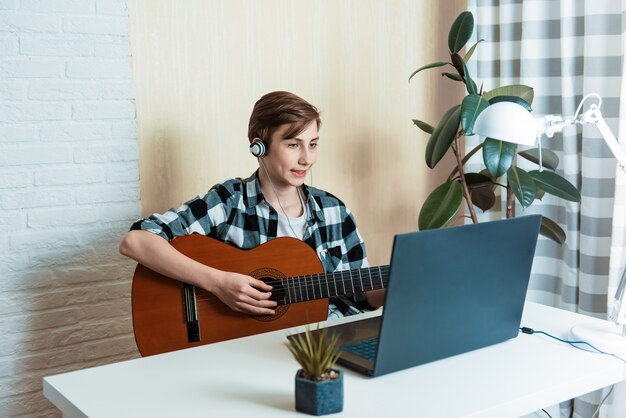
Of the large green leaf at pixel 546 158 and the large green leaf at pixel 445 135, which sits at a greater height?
the large green leaf at pixel 445 135

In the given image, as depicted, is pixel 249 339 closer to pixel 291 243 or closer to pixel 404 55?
pixel 291 243

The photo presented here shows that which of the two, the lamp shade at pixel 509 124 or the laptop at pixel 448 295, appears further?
the lamp shade at pixel 509 124

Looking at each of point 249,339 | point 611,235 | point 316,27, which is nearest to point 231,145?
point 316,27

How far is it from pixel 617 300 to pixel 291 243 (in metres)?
0.90

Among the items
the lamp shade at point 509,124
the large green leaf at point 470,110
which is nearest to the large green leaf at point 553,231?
the large green leaf at point 470,110

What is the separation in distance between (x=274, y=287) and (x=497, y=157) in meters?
0.82

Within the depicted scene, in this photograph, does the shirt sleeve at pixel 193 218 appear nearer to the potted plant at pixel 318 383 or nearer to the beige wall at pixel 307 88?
the beige wall at pixel 307 88

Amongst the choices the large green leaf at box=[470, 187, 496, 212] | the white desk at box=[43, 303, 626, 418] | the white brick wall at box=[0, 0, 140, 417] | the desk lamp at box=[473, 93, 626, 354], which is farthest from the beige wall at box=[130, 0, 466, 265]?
the desk lamp at box=[473, 93, 626, 354]

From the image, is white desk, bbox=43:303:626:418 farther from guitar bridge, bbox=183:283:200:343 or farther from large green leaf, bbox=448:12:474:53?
large green leaf, bbox=448:12:474:53

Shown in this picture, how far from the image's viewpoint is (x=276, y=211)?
2.33m

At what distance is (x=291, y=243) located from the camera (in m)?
2.17

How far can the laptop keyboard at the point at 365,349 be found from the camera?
4.89 ft

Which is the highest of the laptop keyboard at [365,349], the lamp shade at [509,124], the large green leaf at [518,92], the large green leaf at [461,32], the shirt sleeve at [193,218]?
the large green leaf at [461,32]

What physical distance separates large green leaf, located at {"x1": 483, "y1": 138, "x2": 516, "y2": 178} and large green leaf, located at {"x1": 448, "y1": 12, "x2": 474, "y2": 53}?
0.47 meters
